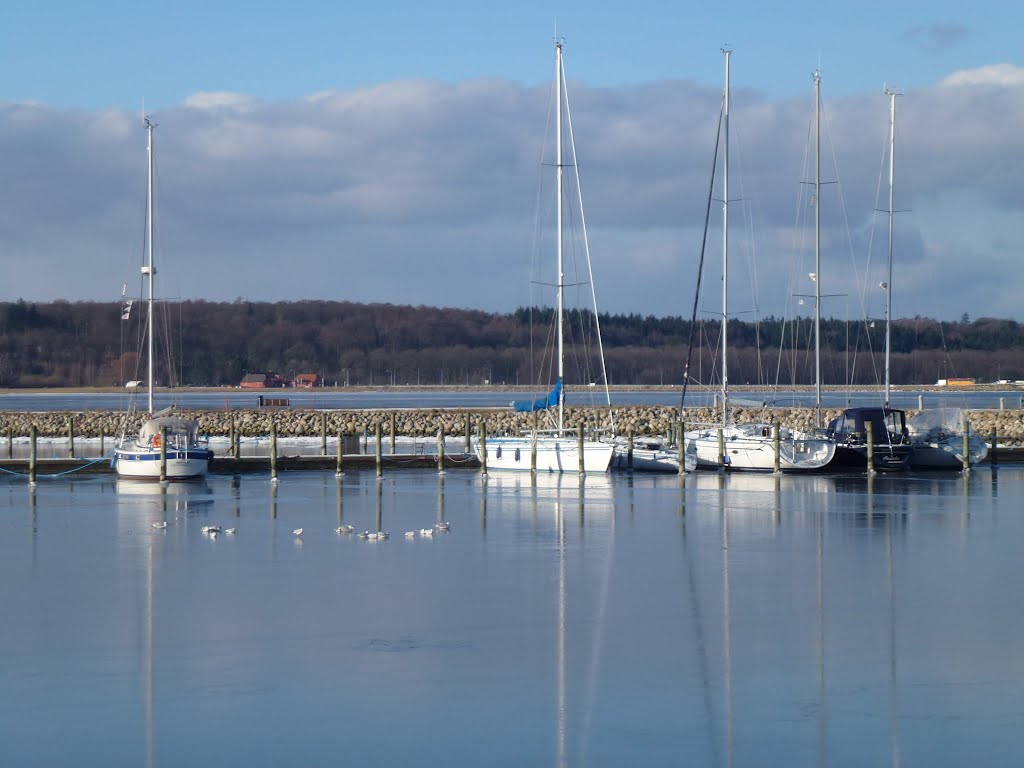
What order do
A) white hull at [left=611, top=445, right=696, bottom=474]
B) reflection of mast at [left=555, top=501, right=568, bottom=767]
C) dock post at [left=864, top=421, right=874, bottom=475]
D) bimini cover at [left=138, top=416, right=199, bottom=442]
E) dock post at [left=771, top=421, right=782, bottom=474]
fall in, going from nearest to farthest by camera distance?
1. reflection of mast at [left=555, top=501, right=568, bottom=767]
2. bimini cover at [left=138, top=416, right=199, bottom=442]
3. dock post at [left=864, top=421, right=874, bottom=475]
4. dock post at [left=771, top=421, right=782, bottom=474]
5. white hull at [left=611, top=445, right=696, bottom=474]

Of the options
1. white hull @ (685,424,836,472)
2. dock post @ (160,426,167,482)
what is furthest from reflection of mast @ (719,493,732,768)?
dock post @ (160,426,167,482)

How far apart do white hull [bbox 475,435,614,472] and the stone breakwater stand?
1735 cm

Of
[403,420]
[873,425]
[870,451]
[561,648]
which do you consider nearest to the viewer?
[561,648]

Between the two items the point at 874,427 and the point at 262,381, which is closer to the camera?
the point at 874,427

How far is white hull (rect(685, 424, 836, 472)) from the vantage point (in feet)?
117

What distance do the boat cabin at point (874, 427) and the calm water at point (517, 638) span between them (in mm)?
8966

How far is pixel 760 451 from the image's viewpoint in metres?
36.2

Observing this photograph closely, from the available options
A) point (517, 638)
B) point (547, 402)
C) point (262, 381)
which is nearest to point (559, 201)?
point (547, 402)

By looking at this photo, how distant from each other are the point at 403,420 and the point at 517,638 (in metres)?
46.8

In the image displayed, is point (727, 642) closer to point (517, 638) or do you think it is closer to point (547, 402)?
point (517, 638)

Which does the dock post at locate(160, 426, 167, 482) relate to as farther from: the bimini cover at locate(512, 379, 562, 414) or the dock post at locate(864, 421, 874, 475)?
the dock post at locate(864, 421, 874, 475)

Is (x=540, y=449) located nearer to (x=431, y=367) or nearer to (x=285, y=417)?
(x=285, y=417)

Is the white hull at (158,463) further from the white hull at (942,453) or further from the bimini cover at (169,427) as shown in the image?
the white hull at (942,453)

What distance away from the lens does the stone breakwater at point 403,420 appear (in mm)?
57375
